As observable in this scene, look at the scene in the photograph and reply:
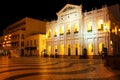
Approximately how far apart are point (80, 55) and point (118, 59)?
27.9m

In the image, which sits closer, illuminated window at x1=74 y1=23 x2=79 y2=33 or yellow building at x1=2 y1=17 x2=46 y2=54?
illuminated window at x1=74 y1=23 x2=79 y2=33

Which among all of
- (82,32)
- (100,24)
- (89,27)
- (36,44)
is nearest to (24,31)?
(36,44)

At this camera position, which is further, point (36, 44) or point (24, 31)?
point (24, 31)

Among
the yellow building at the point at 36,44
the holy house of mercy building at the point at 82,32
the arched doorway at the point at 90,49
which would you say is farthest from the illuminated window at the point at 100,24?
the yellow building at the point at 36,44

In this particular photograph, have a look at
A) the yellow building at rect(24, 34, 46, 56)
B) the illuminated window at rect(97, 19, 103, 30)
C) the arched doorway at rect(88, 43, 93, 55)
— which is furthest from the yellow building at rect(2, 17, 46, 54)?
the illuminated window at rect(97, 19, 103, 30)

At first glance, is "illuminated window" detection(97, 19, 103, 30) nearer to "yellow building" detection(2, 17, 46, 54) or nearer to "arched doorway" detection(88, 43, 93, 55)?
"arched doorway" detection(88, 43, 93, 55)

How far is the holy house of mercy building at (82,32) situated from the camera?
3850 centimetres

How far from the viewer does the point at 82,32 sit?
140 feet

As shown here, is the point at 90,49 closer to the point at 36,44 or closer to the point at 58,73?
the point at 36,44

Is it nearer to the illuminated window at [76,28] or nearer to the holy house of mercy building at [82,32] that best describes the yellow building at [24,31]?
the holy house of mercy building at [82,32]

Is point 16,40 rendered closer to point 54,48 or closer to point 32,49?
point 32,49

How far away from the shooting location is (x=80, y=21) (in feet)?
141

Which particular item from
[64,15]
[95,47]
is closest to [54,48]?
[64,15]

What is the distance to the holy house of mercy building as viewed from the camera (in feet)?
126
